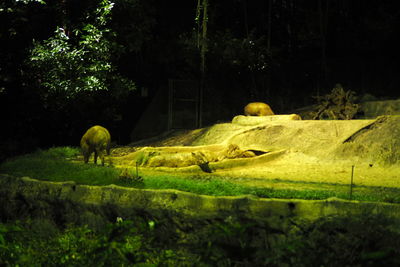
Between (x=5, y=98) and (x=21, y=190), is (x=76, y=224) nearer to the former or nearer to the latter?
(x=21, y=190)

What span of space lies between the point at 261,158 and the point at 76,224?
12.1ft

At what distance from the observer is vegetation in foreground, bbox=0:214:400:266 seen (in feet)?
9.40

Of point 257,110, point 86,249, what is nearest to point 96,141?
point 86,249

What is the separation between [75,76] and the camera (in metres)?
10.0

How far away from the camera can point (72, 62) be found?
9.91m

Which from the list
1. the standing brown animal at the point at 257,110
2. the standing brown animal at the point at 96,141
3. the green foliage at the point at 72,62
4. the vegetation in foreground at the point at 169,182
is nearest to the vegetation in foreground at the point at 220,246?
the vegetation in foreground at the point at 169,182

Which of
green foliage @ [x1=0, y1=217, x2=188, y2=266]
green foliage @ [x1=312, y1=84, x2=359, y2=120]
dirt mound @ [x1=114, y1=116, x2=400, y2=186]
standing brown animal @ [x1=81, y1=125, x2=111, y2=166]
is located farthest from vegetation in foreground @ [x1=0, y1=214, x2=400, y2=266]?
green foliage @ [x1=312, y1=84, x2=359, y2=120]

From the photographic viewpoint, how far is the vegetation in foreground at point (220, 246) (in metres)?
2.87

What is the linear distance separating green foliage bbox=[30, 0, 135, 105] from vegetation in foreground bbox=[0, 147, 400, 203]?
306 centimetres

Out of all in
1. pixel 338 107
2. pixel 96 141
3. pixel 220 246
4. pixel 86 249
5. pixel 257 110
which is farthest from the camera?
pixel 257 110

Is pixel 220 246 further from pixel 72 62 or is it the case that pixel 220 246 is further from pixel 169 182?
pixel 72 62

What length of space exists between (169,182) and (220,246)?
8.70 feet

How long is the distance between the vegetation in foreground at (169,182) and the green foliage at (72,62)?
3.06 metres

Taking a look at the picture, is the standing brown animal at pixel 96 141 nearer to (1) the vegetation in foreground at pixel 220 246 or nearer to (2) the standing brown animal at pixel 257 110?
(1) the vegetation in foreground at pixel 220 246
